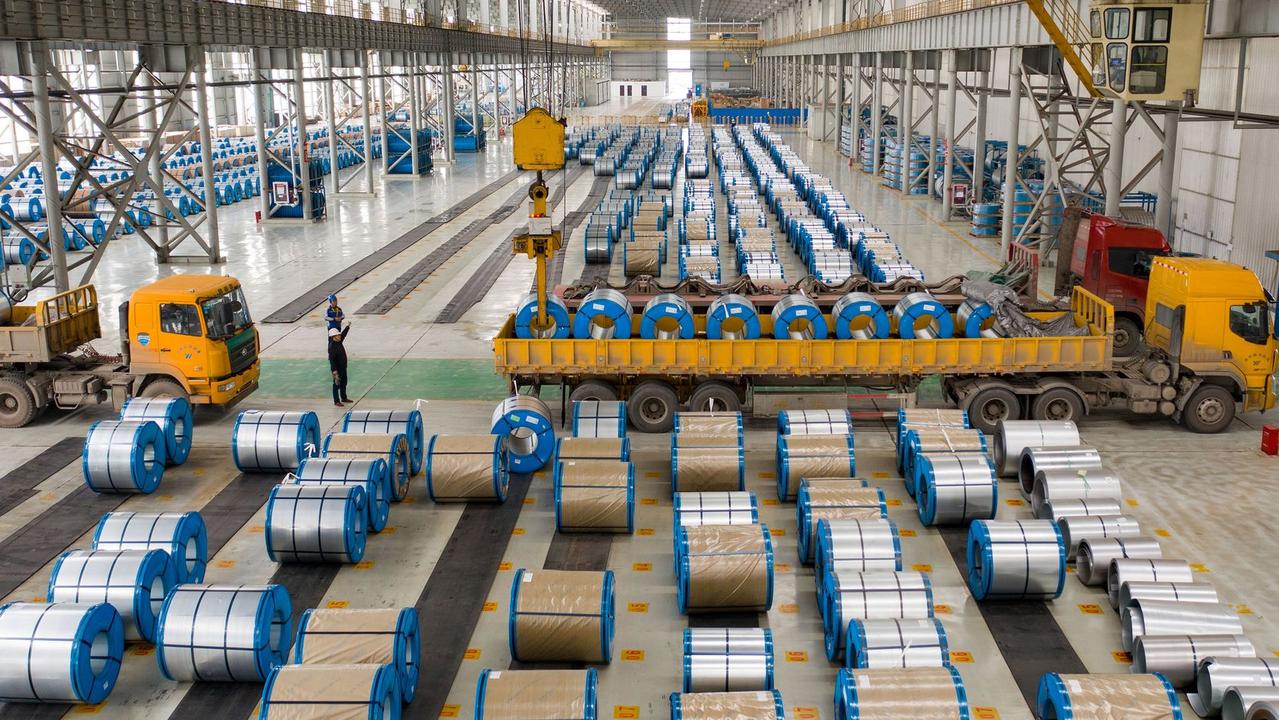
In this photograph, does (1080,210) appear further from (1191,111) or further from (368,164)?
(368,164)

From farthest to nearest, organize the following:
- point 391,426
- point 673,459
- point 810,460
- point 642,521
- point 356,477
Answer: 1. point 391,426
2. point 673,459
3. point 810,460
4. point 642,521
5. point 356,477

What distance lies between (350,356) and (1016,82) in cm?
1706

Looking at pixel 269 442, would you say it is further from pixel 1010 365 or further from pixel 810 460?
pixel 1010 365

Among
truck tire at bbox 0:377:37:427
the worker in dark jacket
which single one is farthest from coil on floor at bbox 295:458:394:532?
truck tire at bbox 0:377:37:427

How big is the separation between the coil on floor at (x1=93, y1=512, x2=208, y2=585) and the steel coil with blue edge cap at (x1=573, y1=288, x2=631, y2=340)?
652 cm

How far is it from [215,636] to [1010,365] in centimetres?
1113

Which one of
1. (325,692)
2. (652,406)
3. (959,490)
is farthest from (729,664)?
(652,406)

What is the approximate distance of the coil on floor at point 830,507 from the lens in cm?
1216

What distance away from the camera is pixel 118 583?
10.4 m

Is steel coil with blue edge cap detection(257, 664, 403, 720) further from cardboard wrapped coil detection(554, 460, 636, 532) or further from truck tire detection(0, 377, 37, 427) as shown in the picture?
truck tire detection(0, 377, 37, 427)

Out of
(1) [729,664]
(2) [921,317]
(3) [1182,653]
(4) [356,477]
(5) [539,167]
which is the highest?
(5) [539,167]

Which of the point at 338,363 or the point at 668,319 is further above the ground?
the point at 668,319

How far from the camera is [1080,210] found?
2042cm

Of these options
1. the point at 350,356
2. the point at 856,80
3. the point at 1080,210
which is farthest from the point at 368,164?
the point at 1080,210
